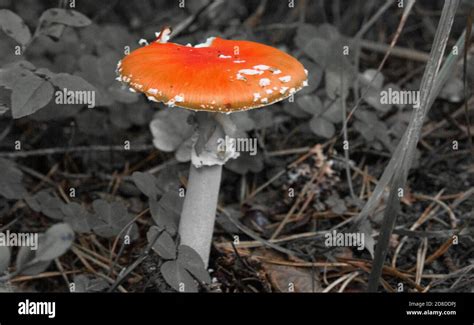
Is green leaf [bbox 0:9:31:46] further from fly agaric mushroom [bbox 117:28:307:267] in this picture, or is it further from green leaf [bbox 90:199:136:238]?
green leaf [bbox 90:199:136:238]

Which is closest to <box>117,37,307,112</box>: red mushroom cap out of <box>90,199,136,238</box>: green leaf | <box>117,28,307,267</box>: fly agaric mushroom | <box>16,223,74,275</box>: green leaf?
<box>117,28,307,267</box>: fly agaric mushroom

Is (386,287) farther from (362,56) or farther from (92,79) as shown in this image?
(362,56)

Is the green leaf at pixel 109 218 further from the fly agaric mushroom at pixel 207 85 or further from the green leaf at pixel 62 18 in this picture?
the green leaf at pixel 62 18

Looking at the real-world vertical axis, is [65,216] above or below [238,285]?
above

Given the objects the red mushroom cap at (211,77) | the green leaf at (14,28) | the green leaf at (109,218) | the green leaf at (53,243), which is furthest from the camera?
the green leaf at (109,218)

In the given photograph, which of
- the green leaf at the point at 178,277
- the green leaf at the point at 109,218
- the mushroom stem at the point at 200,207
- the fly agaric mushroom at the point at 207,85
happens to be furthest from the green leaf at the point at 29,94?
the green leaf at the point at 178,277
